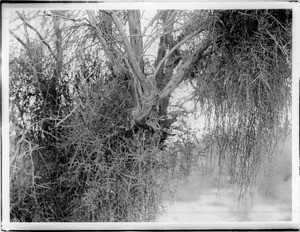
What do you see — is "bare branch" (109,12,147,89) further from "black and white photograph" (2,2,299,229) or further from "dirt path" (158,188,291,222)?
"dirt path" (158,188,291,222)

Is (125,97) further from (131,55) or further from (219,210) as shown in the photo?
(219,210)

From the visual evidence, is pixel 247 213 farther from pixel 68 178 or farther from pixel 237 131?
pixel 68 178

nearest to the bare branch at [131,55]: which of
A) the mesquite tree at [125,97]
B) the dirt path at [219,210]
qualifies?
the mesquite tree at [125,97]

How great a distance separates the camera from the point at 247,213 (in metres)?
3.51

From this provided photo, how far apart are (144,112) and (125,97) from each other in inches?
3.4

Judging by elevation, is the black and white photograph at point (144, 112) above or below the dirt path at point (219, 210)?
above

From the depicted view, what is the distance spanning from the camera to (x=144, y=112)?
3.53 meters

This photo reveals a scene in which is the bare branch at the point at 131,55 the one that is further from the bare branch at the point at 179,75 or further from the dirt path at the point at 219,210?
the dirt path at the point at 219,210

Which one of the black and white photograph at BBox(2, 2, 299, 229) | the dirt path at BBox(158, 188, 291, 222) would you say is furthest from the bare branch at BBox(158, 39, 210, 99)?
the dirt path at BBox(158, 188, 291, 222)

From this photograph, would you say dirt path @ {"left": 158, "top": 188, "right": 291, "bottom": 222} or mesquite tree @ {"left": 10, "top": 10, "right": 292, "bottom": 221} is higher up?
mesquite tree @ {"left": 10, "top": 10, "right": 292, "bottom": 221}


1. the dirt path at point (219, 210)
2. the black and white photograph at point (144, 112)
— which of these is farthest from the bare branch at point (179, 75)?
the dirt path at point (219, 210)

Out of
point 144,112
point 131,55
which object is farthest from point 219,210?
point 131,55

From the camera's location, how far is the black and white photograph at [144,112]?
3.50m

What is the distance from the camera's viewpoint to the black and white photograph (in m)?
3.50
